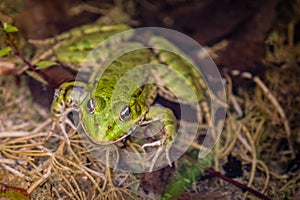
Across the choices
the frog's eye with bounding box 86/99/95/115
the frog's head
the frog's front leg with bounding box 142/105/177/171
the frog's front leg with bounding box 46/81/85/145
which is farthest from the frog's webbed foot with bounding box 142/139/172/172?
the frog's front leg with bounding box 46/81/85/145

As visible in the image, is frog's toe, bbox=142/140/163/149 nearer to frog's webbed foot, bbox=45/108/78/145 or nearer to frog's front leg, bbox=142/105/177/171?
frog's front leg, bbox=142/105/177/171

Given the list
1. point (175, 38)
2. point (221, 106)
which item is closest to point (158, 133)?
point (221, 106)

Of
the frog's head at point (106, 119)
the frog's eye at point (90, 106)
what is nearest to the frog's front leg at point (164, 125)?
the frog's head at point (106, 119)

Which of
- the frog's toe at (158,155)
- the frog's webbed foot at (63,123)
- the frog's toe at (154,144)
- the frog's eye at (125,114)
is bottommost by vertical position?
the frog's toe at (158,155)

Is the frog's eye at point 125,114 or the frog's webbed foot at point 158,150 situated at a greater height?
the frog's eye at point 125,114

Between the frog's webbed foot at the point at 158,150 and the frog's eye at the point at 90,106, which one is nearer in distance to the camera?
the frog's eye at the point at 90,106

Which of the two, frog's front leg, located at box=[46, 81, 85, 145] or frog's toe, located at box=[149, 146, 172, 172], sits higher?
frog's front leg, located at box=[46, 81, 85, 145]

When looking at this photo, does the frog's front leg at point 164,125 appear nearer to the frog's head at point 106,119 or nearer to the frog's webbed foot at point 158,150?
the frog's webbed foot at point 158,150

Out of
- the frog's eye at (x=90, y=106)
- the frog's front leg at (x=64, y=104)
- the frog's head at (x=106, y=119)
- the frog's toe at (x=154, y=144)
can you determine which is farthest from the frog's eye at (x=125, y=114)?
the frog's front leg at (x=64, y=104)
